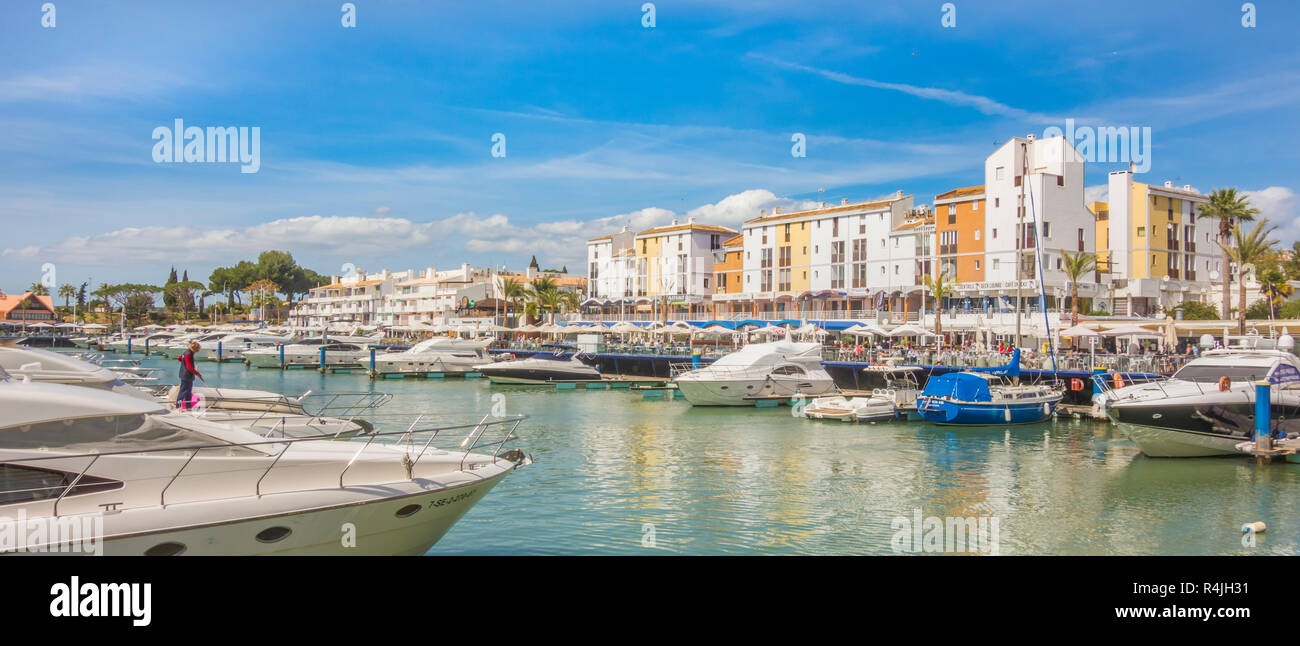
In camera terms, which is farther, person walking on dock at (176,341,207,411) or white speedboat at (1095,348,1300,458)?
white speedboat at (1095,348,1300,458)

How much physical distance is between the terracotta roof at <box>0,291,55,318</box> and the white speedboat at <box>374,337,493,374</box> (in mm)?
115591

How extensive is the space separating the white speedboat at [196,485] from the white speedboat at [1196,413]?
2222 centimetres

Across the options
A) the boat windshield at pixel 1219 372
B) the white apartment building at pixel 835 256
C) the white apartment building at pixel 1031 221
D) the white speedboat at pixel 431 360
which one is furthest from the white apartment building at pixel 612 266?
the boat windshield at pixel 1219 372

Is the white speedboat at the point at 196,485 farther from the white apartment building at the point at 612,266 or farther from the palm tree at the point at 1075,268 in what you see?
the white apartment building at the point at 612,266

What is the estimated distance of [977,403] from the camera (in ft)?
109

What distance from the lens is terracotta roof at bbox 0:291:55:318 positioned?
137875 mm

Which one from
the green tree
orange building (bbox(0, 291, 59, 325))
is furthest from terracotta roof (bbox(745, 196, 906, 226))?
orange building (bbox(0, 291, 59, 325))

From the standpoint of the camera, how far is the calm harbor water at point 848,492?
49.4 feet

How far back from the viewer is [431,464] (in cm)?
1146

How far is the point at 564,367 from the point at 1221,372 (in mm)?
38391

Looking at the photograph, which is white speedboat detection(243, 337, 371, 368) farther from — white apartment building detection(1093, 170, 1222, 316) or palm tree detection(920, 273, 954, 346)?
white apartment building detection(1093, 170, 1222, 316)
